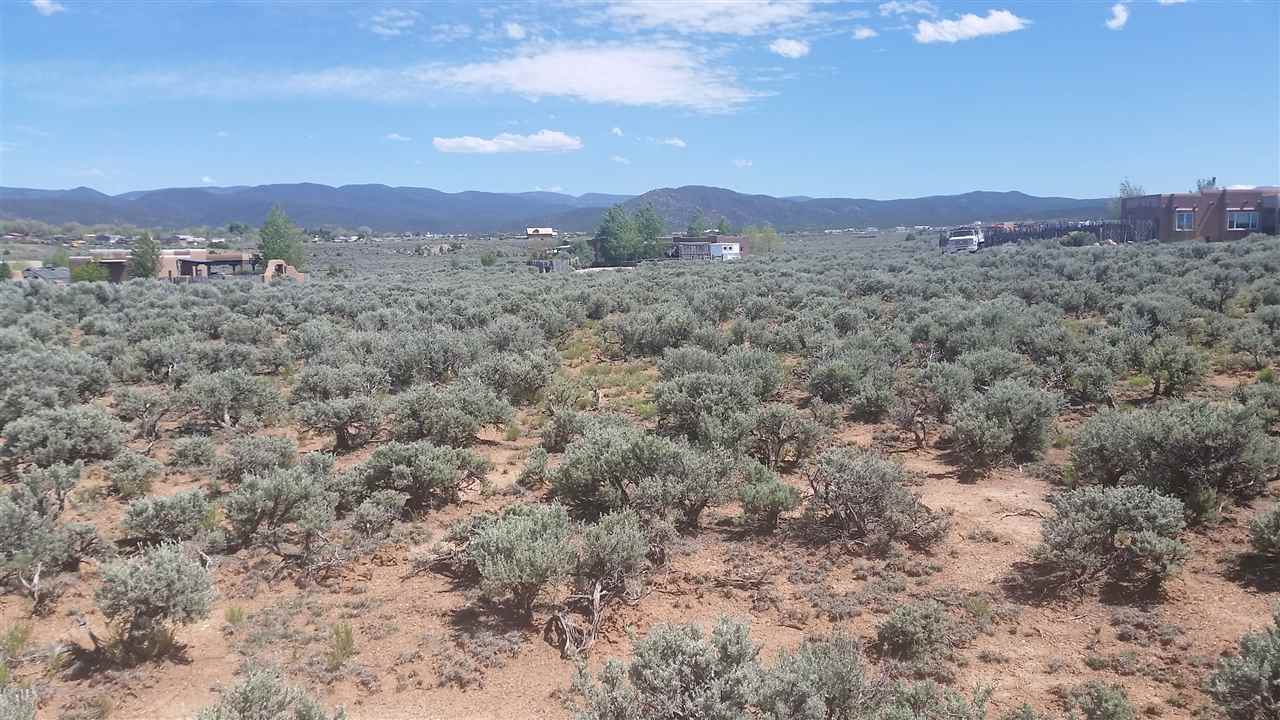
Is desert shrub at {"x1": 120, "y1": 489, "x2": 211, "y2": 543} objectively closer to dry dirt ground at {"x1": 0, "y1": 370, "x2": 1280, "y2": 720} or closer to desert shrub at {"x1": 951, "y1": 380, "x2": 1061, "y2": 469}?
dry dirt ground at {"x1": 0, "y1": 370, "x2": 1280, "y2": 720}

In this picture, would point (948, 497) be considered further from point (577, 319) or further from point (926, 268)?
point (926, 268)

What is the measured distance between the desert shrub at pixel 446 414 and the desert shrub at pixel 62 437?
4313 millimetres

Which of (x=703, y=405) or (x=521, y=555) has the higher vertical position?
(x=703, y=405)

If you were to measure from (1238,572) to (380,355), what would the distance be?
52.0 ft

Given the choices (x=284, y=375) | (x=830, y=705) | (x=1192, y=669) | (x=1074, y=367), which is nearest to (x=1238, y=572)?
(x=1192, y=669)

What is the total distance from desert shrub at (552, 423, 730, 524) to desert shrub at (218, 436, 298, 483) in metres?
4.42

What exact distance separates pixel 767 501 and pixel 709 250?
245 feet

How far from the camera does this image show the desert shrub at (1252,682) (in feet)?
15.4

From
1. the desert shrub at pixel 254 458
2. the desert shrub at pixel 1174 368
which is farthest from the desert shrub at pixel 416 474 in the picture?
the desert shrub at pixel 1174 368

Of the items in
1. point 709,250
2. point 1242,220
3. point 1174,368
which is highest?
point 1242,220

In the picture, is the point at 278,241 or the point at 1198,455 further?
the point at 278,241

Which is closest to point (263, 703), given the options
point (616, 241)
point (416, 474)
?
point (416, 474)

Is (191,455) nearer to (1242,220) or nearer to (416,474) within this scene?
(416,474)

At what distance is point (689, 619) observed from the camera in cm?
690
